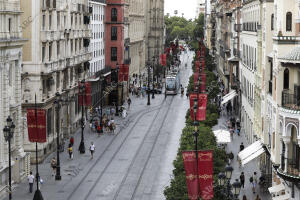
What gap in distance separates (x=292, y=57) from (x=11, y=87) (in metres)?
22.6

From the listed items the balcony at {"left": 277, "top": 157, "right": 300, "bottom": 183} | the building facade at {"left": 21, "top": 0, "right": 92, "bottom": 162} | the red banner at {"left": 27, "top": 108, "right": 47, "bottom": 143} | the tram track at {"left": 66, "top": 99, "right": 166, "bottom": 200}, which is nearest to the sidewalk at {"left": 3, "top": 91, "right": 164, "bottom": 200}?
the tram track at {"left": 66, "top": 99, "right": 166, "bottom": 200}

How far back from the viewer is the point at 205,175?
1246 inches

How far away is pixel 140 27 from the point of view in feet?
486

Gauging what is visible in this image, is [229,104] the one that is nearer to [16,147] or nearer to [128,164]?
[128,164]

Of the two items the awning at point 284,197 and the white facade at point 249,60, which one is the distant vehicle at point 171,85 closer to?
the white facade at point 249,60

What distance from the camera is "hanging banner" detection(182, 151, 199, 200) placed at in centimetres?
3122

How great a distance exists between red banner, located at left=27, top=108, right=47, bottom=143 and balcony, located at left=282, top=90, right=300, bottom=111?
17.1 metres

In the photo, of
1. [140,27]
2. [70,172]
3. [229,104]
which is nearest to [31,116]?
[70,172]

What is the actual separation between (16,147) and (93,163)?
31.7 feet

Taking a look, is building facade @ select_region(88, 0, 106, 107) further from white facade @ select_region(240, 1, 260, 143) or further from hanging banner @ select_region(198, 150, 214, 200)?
hanging banner @ select_region(198, 150, 214, 200)

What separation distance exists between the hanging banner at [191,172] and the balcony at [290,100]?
8.83 meters

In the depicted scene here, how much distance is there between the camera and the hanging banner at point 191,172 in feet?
102

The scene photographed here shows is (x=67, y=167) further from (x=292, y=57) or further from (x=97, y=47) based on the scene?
(x=97, y=47)

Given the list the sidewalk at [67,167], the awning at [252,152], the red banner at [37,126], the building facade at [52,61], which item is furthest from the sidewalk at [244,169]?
the building facade at [52,61]
